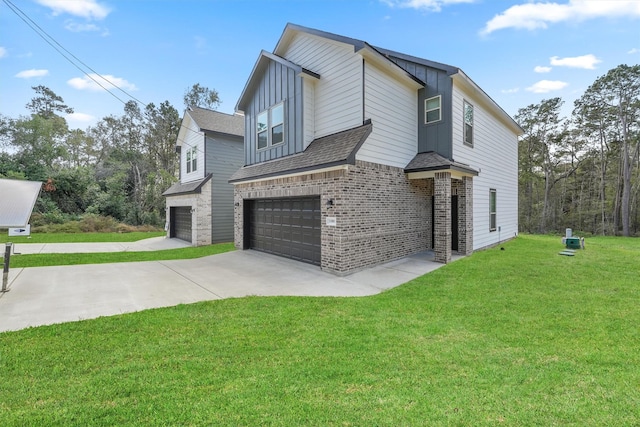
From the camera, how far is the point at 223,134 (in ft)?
50.5

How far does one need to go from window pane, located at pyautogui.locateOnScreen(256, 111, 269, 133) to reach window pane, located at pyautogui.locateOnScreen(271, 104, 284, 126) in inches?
14.4

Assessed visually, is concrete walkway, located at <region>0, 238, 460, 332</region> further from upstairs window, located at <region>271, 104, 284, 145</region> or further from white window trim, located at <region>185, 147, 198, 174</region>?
white window trim, located at <region>185, 147, 198, 174</region>

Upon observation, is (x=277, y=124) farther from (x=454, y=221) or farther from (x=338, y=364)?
(x=338, y=364)

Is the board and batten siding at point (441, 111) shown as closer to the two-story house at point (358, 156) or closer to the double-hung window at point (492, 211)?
the two-story house at point (358, 156)

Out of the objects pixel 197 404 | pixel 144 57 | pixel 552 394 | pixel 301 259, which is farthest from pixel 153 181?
pixel 552 394

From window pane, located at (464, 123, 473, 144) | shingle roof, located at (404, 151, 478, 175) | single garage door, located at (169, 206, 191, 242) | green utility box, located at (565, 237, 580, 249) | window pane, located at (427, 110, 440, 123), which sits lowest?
green utility box, located at (565, 237, 580, 249)

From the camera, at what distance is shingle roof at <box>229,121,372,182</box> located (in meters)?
7.75

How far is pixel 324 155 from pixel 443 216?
4074mm

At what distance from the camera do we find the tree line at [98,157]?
923 inches

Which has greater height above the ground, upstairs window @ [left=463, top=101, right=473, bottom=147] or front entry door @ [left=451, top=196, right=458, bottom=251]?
upstairs window @ [left=463, top=101, right=473, bottom=147]

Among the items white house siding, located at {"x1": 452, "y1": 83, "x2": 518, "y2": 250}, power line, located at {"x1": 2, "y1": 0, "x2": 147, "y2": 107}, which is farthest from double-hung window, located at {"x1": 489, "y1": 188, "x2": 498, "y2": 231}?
power line, located at {"x1": 2, "y1": 0, "x2": 147, "y2": 107}

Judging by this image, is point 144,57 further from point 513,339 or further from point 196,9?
point 513,339

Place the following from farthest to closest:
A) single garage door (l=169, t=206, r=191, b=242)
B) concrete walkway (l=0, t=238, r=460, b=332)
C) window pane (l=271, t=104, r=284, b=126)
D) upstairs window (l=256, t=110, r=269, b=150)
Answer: single garage door (l=169, t=206, r=191, b=242), upstairs window (l=256, t=110, r=269, b=150), window pane (l=271, t=104, r=284, b=126), concrete walkway (l=0, t=238, r=460, b=332)

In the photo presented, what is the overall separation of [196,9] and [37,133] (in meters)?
25.9
